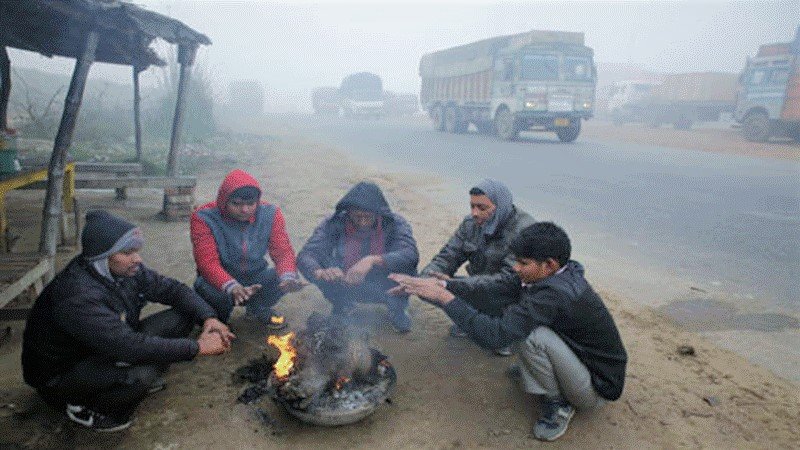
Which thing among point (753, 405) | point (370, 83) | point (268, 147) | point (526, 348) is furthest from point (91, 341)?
point (370, 83)

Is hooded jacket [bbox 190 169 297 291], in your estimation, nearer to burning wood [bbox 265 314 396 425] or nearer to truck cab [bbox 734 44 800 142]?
burning wood [bbox 265 314 396 425]

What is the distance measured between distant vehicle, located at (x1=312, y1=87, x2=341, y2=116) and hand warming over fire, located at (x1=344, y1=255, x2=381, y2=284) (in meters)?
38.1

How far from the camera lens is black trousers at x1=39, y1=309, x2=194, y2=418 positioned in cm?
277

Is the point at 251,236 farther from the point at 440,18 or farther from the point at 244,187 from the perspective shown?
the point at 440,18

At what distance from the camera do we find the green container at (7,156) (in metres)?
5.36

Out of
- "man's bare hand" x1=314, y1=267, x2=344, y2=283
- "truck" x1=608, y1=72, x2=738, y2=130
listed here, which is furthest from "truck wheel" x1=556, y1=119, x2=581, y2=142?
"man's bare hand" x1=314, y1=267, x2=344, y2=283

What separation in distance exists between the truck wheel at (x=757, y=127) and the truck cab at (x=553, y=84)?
689 cm

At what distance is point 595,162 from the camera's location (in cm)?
1395

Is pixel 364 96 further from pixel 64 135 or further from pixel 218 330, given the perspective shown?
pixel 218 330

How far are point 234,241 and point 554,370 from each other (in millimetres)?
2589

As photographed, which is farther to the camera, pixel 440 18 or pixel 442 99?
pixel 440 18

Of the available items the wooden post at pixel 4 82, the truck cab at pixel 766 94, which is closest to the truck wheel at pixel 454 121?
the truck cab at pixel 766 94

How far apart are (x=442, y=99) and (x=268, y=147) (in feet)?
36.4

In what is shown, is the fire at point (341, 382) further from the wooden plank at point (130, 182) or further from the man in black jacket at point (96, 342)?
the wooden plank at point (130, 182)
